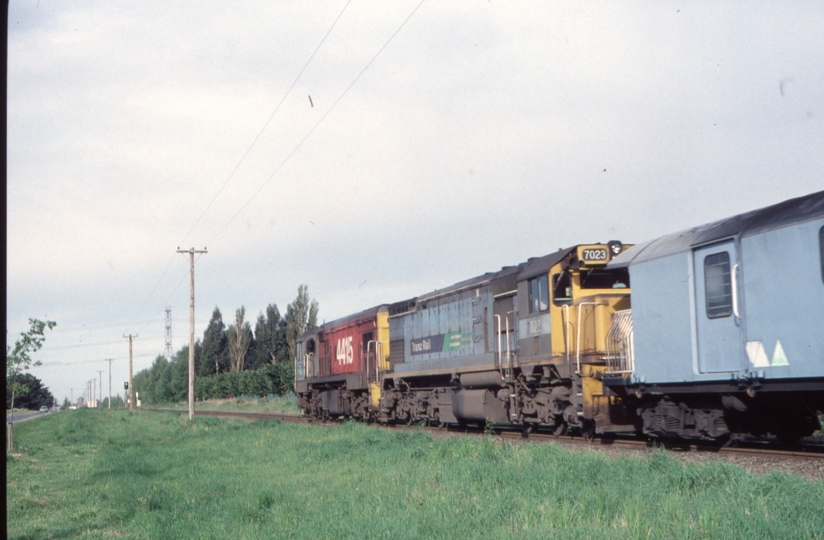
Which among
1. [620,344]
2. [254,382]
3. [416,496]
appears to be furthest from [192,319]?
[254,382]

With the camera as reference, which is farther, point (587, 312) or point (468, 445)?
point (587, 312)

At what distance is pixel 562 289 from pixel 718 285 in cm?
403

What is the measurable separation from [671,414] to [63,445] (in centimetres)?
2159

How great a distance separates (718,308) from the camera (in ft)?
36.0

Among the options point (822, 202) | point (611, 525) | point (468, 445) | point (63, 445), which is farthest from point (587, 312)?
point (63, 445)

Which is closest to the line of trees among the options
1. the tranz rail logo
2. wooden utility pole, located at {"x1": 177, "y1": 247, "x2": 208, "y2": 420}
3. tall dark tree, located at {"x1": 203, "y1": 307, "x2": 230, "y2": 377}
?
tall dark tree, located at {"x1": 203, "y1": 307, "x2": 230, "y2": 377}

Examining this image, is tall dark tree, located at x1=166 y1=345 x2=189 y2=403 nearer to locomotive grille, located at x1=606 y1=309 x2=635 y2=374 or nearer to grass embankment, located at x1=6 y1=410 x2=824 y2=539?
grass embankment, located at x1=6 y1=410 x2=824 y2=539

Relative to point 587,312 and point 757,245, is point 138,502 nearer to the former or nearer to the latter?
point 587,312

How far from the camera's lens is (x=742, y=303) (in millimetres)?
10445

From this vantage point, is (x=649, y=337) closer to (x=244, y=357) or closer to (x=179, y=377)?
(x=244, y=357)

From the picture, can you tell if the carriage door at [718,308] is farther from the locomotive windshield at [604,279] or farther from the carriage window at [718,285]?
the locomotive windshield at [604,279]

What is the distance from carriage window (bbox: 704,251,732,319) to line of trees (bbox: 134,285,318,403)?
2251 inches

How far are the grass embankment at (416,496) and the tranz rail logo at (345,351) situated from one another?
10.9m

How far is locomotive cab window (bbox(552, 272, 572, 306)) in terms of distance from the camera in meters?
14.6
